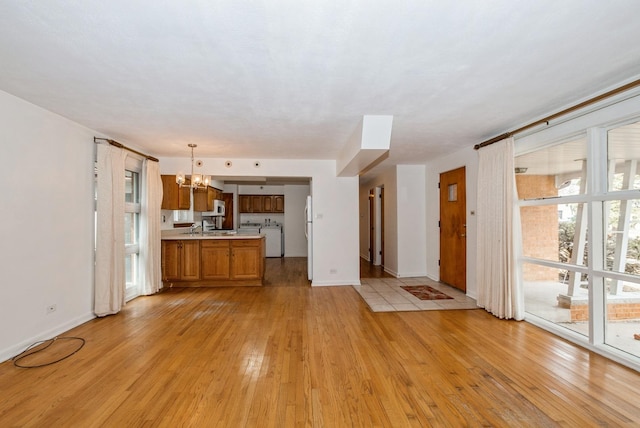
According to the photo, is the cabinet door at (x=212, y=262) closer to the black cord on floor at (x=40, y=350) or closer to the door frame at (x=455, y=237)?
the black cord on floor at (x=40, y=350)

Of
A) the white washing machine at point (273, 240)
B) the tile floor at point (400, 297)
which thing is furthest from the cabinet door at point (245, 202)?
the tile floor at point (400, 297)

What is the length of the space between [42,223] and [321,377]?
3197mm

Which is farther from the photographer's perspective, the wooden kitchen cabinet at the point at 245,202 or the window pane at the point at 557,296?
the wooden kitchen cabinet at the point at 245,202

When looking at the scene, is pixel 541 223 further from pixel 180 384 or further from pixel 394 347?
pixel 180 384

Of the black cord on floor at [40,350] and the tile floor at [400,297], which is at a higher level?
the black cord on floor at [40,350]

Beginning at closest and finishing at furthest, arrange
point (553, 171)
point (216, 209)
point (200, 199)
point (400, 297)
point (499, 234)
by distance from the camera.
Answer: point (553, 171) → point (499, 234) → point (400, 297) → point (200, 199) → point (216, 209)

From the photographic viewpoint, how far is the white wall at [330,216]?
566 centimetres

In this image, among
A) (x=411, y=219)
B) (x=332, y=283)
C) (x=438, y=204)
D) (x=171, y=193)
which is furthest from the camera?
(x=411, y=219)

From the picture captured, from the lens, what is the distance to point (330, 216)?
5.75 metres

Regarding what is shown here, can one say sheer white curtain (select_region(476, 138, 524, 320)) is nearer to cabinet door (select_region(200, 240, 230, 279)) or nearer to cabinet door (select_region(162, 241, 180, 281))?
cabinet door (select_region(200, 240, 230, 279))

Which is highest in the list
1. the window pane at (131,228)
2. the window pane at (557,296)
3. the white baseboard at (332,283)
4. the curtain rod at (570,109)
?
the curtain rod at (570,109)

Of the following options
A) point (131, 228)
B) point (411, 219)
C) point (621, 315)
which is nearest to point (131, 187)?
point (131, 228)

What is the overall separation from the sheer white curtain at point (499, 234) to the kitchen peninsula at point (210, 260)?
12.2ft

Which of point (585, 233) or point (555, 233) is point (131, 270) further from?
Result: point (585, 233)
